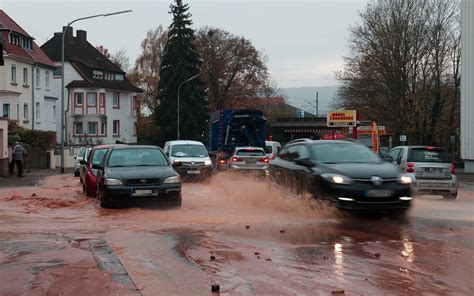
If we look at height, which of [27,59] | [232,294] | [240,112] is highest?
[27,59]

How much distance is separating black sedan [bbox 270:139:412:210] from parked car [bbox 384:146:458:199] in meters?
4.68

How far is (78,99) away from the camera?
226 feet

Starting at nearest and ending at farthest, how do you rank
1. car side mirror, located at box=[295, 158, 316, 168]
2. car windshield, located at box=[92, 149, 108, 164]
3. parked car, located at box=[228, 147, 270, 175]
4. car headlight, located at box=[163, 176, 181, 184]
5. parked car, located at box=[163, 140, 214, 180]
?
car side mirror, located at box=[295, 158, 316, 168]
car headlight, located at box=[163, 176, 181, 184]
car windshield, located at box=[92, 149, 108, 164]
parked car, located at box=[163, 140, 214, 180]
parked car, located at box=[228, 147, 270, 175]

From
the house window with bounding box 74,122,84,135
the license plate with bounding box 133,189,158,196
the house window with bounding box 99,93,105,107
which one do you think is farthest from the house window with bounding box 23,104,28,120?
the license plate with bounding box 133,189,158,196

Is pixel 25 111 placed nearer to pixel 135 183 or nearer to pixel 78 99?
pixel 78 99

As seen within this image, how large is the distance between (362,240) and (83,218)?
575 cm

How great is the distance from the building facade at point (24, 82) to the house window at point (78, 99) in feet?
25.8

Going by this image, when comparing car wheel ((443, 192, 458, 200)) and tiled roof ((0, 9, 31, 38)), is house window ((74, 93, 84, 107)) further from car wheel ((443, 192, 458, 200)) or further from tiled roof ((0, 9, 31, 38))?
car wheel ((443, 192, 458, 200))

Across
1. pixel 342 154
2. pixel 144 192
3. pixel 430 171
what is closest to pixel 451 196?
pixel 430 171

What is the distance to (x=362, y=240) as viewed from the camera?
9391 millimetres

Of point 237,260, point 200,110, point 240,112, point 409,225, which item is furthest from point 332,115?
point 237,260

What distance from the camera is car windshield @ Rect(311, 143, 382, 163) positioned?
12.4m

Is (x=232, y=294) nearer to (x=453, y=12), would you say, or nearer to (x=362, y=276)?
(x=362, y=276)

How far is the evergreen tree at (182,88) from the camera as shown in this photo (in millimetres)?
61503
